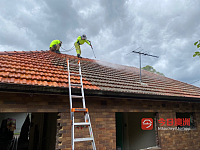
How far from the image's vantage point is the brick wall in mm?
3588

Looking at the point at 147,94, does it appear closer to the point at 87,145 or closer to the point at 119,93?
the point at 119,93

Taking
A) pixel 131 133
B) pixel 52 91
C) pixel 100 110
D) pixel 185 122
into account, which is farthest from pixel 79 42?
pixel 185 122

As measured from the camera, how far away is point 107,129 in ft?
14.7

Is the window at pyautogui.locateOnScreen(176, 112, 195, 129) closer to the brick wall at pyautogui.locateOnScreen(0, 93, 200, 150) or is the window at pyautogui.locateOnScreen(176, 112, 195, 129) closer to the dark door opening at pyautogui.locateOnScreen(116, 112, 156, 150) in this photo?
the brick wall at pyautogui.locateOnScreen(0, 93, 200, 150)

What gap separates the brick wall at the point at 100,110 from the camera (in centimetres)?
359

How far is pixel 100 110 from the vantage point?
4496 mm

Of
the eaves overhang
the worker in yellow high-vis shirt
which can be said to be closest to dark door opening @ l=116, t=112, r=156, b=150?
the eaves overhang

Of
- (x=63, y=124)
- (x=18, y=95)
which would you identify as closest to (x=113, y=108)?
(x=63, y=124)

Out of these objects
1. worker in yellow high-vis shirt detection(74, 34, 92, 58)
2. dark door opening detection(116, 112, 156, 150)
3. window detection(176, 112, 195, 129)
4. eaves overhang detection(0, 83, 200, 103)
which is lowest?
dark door opening detection(116, 112, 156, 150)

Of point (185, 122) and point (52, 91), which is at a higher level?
point (52, 91)

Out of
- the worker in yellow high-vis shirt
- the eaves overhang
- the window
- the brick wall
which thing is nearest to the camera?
the eaves overhang

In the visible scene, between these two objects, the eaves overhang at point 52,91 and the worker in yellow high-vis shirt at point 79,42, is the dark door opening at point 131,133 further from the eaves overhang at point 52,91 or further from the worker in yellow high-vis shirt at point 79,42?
the worker in yellow high-vis shirt at point 79,42

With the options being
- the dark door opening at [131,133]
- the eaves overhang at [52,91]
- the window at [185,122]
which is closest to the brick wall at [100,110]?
the eaves overhang at [52,91]

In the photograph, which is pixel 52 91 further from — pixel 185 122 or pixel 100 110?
pixel 185 122
